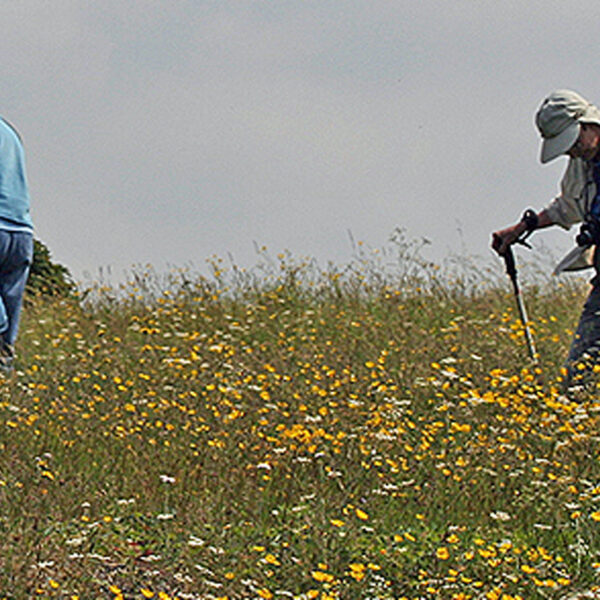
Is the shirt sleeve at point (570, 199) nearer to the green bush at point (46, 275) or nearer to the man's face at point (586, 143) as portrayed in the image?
the man's face at point (586, 143)

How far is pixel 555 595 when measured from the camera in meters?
3.87

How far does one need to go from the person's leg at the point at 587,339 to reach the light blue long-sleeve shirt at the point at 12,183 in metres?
3.27

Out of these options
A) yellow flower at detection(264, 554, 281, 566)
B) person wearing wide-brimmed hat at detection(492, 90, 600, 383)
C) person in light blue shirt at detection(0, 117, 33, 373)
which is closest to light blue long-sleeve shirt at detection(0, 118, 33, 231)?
person in light blue shirt at detection(0, 117, 33, 373)

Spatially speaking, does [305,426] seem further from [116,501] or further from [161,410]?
[116,501]

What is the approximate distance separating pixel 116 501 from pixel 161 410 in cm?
127

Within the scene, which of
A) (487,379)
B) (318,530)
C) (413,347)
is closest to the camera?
(318,530)

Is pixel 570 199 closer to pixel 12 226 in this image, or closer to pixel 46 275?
pixel 12 226

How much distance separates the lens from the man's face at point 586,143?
6.07 m

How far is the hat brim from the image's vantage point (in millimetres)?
6004

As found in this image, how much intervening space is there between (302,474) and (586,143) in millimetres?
2346

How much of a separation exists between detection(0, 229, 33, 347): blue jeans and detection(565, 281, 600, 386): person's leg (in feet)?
10.6

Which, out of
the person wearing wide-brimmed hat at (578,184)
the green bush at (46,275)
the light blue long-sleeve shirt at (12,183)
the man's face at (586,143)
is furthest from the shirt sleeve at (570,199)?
the green bush at (46,275)

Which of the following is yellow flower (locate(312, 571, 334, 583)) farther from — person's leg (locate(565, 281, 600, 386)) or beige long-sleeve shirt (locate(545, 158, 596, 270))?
beige long-sleeve shirt (locate(545, 158, 596, 270))

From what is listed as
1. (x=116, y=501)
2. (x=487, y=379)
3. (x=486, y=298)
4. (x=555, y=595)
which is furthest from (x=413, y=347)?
(x=555, y=595)
